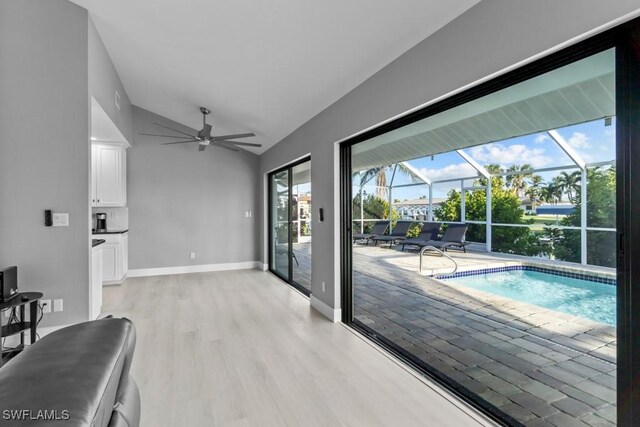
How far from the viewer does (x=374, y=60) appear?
2.81m

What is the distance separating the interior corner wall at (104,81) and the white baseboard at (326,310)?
11.2 ft

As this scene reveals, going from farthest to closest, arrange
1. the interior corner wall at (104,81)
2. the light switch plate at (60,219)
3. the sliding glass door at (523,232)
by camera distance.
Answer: the interior corner wall at (104,81) < the light switch plate at (60,219) < the sliding glass door at (523,232)

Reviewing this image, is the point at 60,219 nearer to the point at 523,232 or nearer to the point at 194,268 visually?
the point at 194,268

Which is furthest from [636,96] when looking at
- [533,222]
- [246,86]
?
[246,86]

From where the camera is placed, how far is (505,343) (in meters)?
2.78

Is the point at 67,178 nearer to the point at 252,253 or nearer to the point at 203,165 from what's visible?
the point at 203,165

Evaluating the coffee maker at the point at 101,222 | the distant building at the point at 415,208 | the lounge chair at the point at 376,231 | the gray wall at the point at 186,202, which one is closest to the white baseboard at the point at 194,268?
the gray wall at the point at 186,202

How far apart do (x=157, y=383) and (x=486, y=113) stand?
3.14 meters

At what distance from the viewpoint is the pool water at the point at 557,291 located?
1.66 meters

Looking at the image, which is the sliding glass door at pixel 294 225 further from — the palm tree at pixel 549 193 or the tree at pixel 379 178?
the palm tree at pixel 549 193

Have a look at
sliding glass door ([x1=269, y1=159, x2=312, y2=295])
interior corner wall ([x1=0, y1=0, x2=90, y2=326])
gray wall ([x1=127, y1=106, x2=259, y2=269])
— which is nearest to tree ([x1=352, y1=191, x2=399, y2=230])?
sliding glass door ([x1=269, y1=159, x2=312, y2=295])

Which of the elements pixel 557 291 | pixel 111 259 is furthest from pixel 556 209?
pixel 111 259

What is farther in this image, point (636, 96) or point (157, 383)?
point (157, 383)

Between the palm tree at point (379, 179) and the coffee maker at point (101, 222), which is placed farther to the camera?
the coffee maker at point (101, 222)
